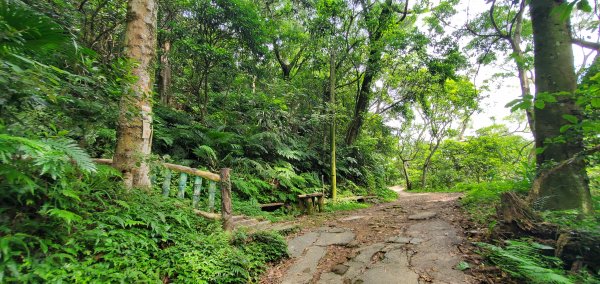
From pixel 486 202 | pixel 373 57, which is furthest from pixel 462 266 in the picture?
pixel 373 57

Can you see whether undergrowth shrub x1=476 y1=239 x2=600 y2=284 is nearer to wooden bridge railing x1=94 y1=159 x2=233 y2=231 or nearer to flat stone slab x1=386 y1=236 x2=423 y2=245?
flat stone slab x1=386 y1=236 x2=423 y2=245

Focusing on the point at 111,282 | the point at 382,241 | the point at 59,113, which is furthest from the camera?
the point at 382,241

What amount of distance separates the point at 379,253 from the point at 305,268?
0.97m

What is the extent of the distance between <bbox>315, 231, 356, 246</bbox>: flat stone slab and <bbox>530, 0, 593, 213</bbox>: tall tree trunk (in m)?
2.49

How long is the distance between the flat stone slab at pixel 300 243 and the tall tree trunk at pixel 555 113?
10.1 ft

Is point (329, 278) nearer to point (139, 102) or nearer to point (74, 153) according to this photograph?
point (74, 153)

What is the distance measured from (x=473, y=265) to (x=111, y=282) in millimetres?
3310

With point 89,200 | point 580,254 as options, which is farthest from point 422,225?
point 89,200

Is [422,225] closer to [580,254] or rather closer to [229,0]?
[580,254]

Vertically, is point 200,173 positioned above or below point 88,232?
above

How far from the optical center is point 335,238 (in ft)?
14.2

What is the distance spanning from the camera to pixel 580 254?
7.42 feet

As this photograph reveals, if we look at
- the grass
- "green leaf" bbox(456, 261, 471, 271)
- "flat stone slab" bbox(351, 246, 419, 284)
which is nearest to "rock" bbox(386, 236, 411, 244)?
"flat stone slab" bbox(351, 246, 419, 284)

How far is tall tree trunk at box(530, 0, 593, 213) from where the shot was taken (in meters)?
3.14
